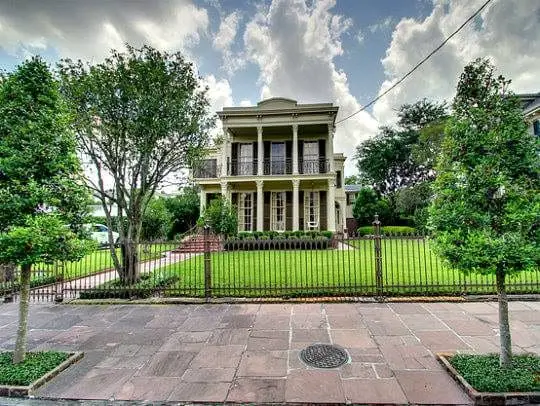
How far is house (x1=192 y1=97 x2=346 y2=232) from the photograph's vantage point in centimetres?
1692

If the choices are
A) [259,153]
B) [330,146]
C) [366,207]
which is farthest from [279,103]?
[366,207]

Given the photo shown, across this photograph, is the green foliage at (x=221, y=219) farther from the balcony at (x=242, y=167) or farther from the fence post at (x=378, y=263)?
the fence post at (x=378, y=263)

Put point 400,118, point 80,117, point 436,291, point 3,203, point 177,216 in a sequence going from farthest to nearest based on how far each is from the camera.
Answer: point 400,118 < point 177,216 < point 80,117 < point 436,291 < point 3,203

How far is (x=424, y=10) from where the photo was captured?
8242mm

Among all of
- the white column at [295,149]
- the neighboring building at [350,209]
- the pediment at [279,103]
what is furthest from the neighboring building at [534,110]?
the neighboring building at [350,209]

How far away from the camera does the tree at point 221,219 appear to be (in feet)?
49.0

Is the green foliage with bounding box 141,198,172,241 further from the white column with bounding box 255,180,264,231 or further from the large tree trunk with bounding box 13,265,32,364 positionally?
the large tree trunk with bounding box 13,265,32,364

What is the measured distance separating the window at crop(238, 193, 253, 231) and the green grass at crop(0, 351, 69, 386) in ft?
50.2

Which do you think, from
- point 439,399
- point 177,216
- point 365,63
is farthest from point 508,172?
point 177,216

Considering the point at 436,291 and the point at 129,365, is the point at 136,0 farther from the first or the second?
the point at 436,291

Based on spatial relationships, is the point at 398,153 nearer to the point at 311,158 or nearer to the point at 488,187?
the point at 311,158

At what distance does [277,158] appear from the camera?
18859mm

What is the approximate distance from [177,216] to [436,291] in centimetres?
2132

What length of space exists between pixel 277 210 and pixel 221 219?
5190mm
